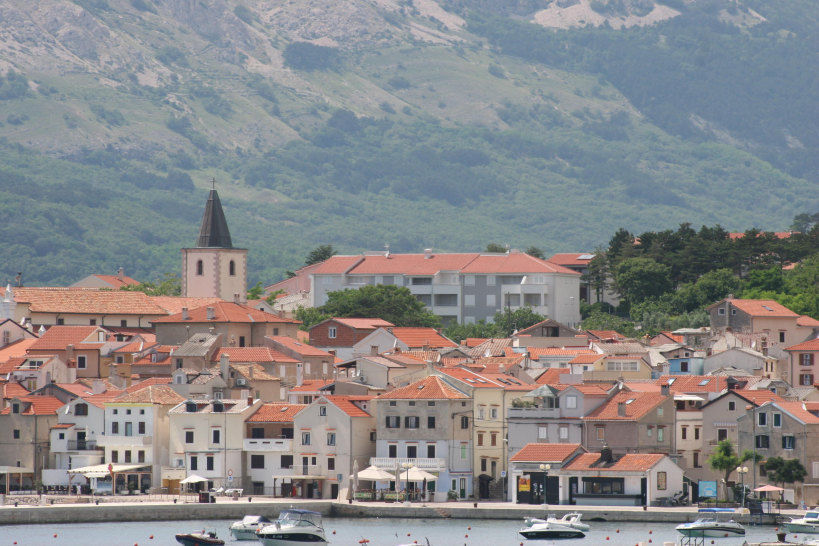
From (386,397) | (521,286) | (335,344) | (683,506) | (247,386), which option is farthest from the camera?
(521,286)

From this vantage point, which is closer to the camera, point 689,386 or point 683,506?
point 683,506

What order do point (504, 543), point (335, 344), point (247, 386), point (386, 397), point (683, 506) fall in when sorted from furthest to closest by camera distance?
point (335, 344)
point (247, 386)
point (386, 397)
point (683, 506)
point (504, 543)

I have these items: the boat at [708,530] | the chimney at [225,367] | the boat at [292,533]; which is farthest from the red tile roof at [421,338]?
the boat at [708,530]

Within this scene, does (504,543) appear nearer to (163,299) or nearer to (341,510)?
(341,510)

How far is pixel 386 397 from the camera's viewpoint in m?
82.1

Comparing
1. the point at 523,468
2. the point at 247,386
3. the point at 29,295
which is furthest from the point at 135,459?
the point at 29,295

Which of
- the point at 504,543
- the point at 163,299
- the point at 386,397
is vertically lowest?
the point at 504,543

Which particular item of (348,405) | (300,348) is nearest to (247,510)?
(348,405)

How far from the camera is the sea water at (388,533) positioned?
6806cm

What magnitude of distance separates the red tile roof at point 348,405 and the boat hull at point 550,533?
15.7 meters

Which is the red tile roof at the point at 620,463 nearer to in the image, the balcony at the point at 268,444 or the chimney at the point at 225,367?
the balcony at the point at 268,444

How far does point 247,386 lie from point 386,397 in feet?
42.3

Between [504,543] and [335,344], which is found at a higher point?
[335,344]

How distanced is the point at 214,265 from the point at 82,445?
58.4m
